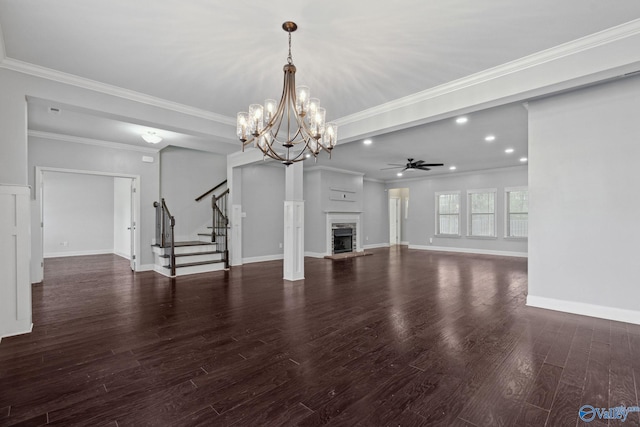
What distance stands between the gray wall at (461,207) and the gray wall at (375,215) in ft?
2.22

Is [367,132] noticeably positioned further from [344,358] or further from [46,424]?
[46,424]

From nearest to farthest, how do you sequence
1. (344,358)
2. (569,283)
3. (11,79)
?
(344,358) < (11,79) < (569,283)

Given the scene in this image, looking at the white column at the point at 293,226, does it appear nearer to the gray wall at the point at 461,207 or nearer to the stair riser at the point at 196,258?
the stair riser at the point at 196,258

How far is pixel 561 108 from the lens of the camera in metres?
3.69

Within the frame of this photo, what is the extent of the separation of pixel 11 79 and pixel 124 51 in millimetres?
1378

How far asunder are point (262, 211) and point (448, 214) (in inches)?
265

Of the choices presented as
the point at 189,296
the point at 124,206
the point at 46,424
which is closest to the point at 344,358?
the point at 46,424

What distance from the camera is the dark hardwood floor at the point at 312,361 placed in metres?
1.85

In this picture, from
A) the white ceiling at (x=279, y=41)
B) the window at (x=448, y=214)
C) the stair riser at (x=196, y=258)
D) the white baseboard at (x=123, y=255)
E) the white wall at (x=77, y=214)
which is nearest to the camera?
the white ceiling at (x=279, y=41)

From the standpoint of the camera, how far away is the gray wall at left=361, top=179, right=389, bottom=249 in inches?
456

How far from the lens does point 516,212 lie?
30.6 ft

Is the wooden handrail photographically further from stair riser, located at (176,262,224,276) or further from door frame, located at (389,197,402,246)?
door frame, located at (389,197,402,246)

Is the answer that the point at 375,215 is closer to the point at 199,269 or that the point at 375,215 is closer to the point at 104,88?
the point at 199,269

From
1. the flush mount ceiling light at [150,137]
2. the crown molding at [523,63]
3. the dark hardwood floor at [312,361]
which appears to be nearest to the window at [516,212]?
the dark hardwood floor at [312,361]
